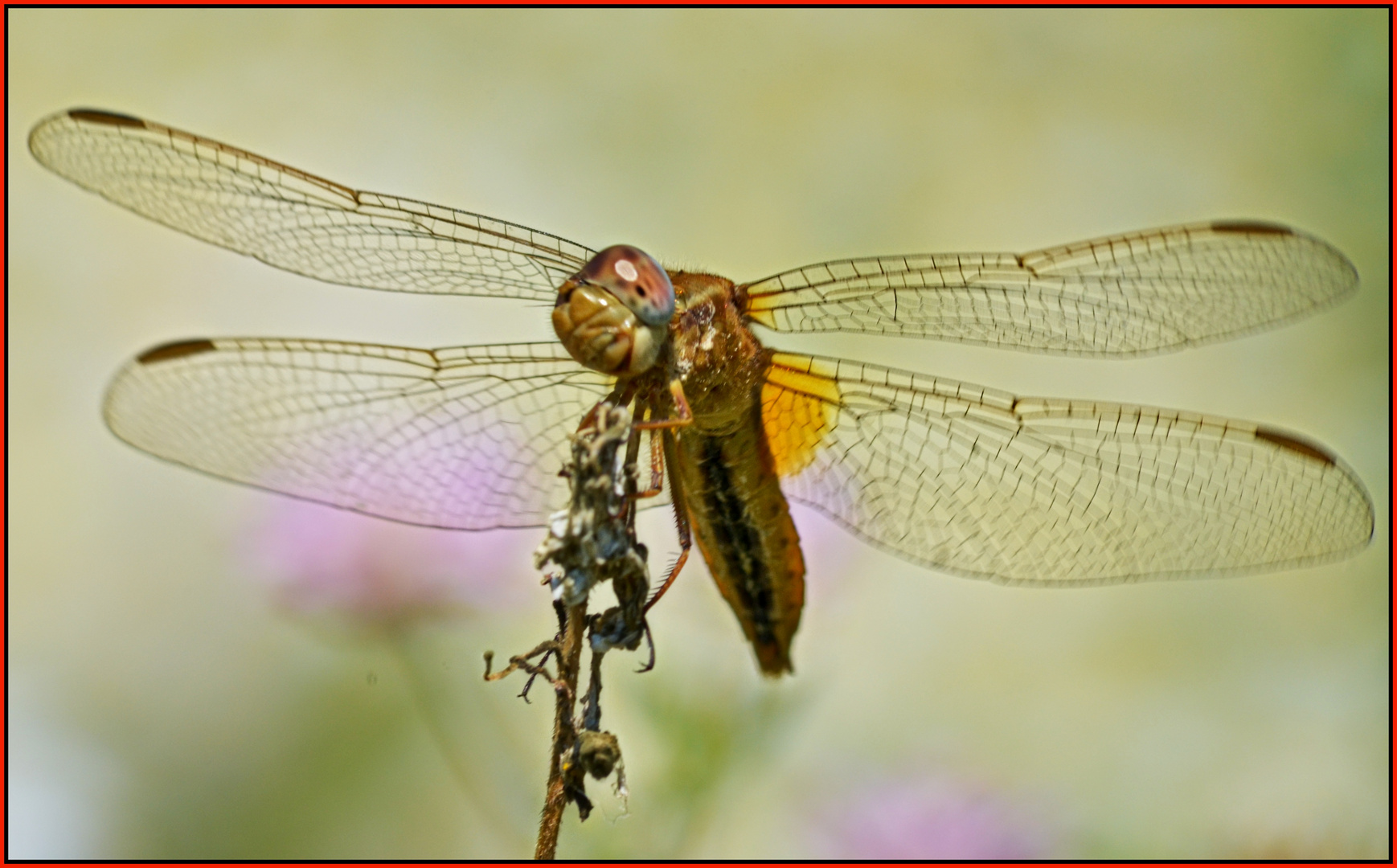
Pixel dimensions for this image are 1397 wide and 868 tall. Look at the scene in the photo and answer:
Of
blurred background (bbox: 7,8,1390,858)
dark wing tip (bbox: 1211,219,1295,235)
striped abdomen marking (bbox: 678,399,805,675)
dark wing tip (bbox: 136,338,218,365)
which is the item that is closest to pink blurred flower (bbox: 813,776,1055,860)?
blurred background (bbox: 7,8,1390,858)

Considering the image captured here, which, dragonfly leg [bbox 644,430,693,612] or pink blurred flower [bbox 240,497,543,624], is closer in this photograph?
dragonfly leg [bbox 644,430,693,612]

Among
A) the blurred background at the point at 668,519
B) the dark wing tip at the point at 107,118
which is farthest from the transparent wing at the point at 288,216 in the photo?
the blurred background at the point at 668,519

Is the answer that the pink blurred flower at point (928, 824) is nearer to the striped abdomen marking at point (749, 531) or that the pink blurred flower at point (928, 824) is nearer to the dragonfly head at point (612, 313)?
the striped abdomen marking at point (749, 531)

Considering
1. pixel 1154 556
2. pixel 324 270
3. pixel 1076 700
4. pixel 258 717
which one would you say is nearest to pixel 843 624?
pixel 1076 700

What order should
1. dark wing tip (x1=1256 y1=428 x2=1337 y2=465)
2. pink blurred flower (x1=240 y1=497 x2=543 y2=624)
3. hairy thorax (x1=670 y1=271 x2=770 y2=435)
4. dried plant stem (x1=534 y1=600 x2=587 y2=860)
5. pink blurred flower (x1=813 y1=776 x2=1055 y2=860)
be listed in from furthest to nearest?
pink blurred flower (x1=813 y1=776 x2=1055 y2=860) → pink blurred flower (x1=240 y1=497 x2=543 y2=624) → dark wing tip (x1=1256 y1=428 x2=1337 y2=465) → hairy thorax (x1=670 y1=271 x2=770 y2=435) → dried plant stem (x1=534 y1=600 x2=587 y2=860)

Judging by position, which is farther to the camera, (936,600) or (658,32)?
(658,32)

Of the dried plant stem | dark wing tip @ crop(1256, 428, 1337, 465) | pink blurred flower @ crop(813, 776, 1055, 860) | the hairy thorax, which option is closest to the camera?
the dried plant stem

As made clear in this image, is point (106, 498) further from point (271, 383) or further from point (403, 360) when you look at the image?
point (403, 360)

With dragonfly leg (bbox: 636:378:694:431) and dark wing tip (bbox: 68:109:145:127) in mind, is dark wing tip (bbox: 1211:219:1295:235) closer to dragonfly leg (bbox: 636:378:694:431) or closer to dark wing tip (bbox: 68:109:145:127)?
dragonfly leg (bbox: 636:378:694:431)
